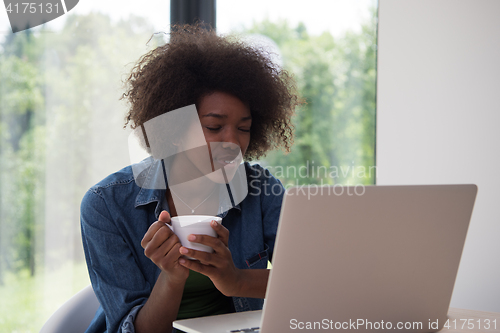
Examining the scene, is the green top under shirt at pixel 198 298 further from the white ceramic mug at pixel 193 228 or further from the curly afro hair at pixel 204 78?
the curly afro hair at pixel 204 78

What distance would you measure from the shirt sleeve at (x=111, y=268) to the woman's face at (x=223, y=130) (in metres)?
0.31

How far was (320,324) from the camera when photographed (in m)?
0.67

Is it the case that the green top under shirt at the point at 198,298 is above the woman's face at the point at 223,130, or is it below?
below

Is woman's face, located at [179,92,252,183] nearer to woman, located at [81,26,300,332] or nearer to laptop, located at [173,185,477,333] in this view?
woman, located at [81,26,300,332]

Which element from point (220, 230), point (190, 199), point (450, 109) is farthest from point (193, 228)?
point (450, 109)

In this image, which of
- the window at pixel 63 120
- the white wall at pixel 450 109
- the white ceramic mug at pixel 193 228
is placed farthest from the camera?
the white wall at pixel 450 109

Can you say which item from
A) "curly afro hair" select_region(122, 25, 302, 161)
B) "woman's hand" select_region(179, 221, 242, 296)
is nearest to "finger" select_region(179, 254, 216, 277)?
"woman's hand" select_region(179, 221, 242, 296)

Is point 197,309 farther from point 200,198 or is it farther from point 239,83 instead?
point 239,83

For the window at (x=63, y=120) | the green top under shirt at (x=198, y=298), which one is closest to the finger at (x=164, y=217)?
the green top under shirt at (x=198, y=298)

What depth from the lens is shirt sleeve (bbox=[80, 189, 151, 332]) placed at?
1030mm

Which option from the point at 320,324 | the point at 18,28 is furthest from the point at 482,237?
the point at 18,28

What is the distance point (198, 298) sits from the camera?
3.85 ft

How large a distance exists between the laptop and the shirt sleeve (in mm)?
348

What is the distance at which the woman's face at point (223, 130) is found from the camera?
118 centimetres
